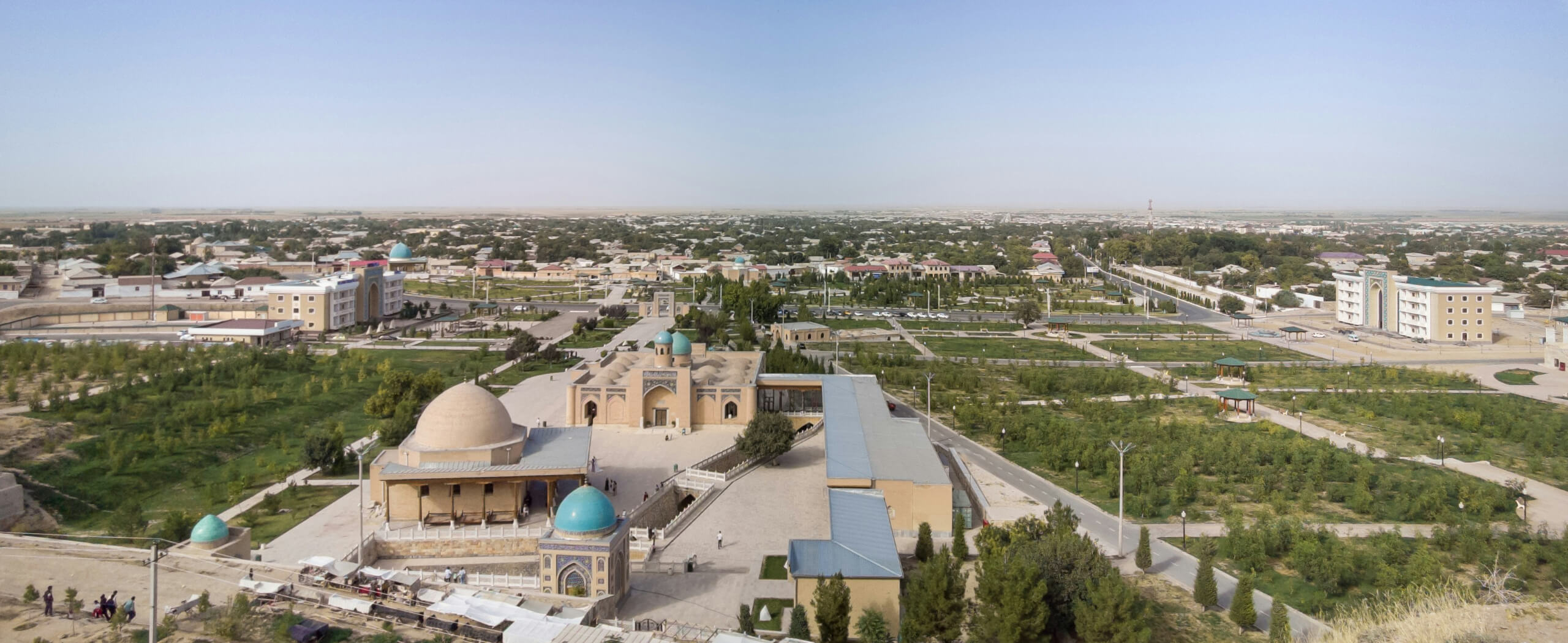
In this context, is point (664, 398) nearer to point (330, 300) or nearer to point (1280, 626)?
point (1280, 626)

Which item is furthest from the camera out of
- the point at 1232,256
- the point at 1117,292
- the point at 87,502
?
→ the point at 1232,256

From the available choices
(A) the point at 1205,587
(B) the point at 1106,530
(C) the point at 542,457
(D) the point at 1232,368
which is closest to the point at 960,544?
(B) the point at 1106,530

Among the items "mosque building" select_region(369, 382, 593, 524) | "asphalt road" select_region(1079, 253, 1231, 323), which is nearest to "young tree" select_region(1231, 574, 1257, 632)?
"mosque building" select_region(369, 382, 593, 524)

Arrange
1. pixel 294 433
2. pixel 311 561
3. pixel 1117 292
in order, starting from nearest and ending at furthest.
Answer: pixel 311 561, pixel 294 433, pixel 1117 292

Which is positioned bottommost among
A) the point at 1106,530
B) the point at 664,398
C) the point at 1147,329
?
the point at 1106,530

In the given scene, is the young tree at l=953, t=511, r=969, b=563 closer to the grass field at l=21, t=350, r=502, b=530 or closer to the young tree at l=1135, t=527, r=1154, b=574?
the young tree at l=1135, t=527, r=1154, b=574

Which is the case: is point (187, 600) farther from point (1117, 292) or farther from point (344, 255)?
point (344, 255)

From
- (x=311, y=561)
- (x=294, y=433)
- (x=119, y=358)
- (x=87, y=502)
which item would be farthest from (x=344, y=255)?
(x=311, y=561)

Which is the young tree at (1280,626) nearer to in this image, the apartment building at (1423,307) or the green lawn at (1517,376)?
the green lawn at (1517,376)
